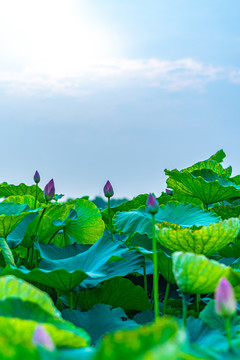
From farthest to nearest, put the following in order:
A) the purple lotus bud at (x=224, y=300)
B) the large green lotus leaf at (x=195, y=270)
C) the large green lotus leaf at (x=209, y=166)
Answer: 1. the large green lotus leaf at (x=209, y=166)
2. the large green lotus leaf at (x=195, y=270)
3. the purple lotus bud at (x=224, y=300)

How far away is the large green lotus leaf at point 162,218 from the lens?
137 centimetres

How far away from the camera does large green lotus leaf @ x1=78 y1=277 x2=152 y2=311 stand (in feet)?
4.04

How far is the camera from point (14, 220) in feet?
4.15

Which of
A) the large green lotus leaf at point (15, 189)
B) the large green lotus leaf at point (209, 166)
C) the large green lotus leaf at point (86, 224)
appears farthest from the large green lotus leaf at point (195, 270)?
the large green lotus leaf at point (15, 189)

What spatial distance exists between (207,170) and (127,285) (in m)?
0.94

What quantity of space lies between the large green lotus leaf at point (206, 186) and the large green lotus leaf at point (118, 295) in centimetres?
67

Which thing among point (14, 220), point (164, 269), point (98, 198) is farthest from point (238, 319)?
point (98, 198)

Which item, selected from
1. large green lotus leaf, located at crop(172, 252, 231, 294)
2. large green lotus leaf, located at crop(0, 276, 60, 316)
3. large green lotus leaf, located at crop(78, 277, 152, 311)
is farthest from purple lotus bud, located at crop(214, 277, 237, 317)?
large green lotus leaf, located at crop(78, 277, 152, 311)

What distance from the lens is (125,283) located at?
1.22 meters

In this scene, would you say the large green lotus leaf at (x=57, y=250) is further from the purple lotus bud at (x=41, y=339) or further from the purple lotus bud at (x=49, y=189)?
the purple lotus bud at (x=41, y=339)

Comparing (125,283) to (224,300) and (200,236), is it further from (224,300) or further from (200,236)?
(224,300)

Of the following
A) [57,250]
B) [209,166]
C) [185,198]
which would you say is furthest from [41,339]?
[209,166]

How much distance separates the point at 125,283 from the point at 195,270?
1.51ft

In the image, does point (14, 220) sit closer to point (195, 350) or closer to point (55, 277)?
point (55, 277)
